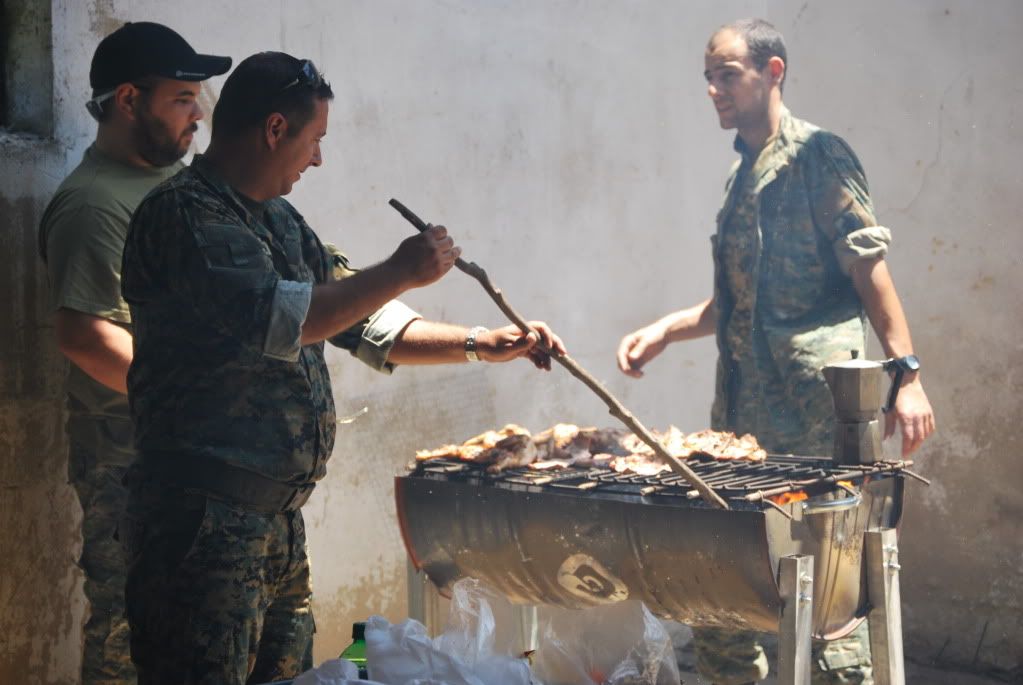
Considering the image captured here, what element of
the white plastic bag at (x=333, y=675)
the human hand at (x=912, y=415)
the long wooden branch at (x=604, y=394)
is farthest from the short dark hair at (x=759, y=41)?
the white plastic bag at (x=333, y=675)

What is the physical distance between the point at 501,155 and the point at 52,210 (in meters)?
2.54

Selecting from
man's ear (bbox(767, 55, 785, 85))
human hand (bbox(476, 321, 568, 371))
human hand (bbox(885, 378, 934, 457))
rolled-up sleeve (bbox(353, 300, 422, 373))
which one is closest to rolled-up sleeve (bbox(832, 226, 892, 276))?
human hand (bbox(885, 378, 934, 457))

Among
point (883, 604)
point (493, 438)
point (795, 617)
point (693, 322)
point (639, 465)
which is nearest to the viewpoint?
point (795, 617)

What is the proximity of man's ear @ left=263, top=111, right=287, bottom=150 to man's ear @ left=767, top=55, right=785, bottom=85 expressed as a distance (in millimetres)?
2752

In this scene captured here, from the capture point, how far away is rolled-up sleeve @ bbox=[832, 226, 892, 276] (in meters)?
4.60

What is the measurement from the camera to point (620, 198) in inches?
253

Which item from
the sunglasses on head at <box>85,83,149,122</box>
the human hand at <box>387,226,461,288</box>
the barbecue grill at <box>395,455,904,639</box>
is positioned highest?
the sunglasses on head at <box>85,83,149,122</box>

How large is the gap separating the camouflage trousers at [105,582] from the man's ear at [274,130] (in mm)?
1338

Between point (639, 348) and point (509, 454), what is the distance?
4.10 feet

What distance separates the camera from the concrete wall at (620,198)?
5117 millimetres

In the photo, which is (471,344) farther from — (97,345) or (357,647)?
(97,345)

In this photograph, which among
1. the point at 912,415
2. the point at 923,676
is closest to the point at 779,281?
the point at 912,415

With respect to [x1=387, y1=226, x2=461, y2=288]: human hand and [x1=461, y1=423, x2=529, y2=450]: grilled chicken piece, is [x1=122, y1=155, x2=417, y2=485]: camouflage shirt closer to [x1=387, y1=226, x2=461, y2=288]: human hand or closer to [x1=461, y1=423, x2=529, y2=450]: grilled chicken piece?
[x1=387, y1=226, x2=461, y2=288]: human hand

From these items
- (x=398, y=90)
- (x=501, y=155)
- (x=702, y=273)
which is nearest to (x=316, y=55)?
(x=398, y=90)
